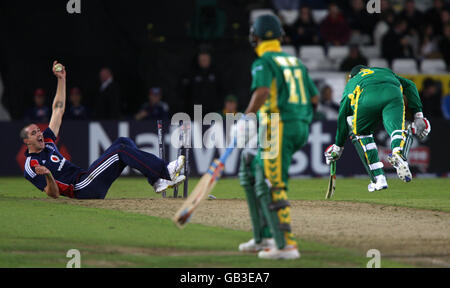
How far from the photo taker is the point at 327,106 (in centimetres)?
2080

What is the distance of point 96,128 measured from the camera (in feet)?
62.4

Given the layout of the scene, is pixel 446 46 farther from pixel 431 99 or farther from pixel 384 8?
pixel 431 99

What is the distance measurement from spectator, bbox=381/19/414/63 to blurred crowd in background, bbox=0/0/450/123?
3 cm

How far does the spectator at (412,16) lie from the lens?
24.3m

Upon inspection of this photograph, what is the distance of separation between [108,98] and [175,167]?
7.52m

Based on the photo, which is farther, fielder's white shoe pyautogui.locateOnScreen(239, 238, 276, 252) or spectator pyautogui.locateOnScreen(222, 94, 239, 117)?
spectator pyautogui.locateOnScreen(222, 94, 239, 117)

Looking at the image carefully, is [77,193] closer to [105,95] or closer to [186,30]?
[105,95]

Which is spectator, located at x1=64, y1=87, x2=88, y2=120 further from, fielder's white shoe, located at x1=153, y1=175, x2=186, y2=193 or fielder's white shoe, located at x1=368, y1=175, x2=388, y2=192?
fielder's white shoe, located at x1=368, y1=175, x2=388, y2=192

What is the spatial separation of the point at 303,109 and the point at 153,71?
43.1 ft

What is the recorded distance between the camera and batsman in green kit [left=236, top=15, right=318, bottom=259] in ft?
26.1

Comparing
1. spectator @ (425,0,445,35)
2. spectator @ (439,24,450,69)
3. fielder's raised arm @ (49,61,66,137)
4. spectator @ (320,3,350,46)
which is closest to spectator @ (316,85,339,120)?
spectator @ (320,3,350,46)

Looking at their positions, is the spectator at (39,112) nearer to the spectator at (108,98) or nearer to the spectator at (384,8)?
the spectator at (108,98)

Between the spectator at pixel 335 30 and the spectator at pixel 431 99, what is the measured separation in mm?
3202
